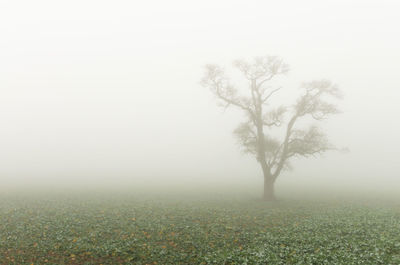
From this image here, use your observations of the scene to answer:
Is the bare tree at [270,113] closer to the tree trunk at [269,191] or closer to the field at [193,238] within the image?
the tree trunk at [269,191]

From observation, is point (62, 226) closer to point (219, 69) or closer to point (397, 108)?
point (219, 69)

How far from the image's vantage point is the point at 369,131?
474 ft

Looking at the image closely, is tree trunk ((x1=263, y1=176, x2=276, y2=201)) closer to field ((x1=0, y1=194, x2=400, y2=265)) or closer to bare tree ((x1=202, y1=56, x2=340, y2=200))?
bare tree ((x1=202, y1=56, x2=340, y2=200))

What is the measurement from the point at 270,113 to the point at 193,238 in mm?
22825

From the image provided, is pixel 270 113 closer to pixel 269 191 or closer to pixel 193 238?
pixel 269 191

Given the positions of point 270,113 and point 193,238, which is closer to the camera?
point 193,238

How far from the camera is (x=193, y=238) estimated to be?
17.6 meters

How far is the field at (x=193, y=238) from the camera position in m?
14.1

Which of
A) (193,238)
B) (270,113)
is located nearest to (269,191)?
(270,113)

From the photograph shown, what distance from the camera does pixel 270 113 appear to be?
35.6 metres

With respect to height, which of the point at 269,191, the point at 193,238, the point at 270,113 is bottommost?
the point at 193,238

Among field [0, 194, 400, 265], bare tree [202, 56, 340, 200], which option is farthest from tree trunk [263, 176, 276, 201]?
field [0, 194, 400, 265]

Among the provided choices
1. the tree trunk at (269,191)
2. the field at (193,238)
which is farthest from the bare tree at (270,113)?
the field at (193,238)

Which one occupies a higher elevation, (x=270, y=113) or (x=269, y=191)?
(x=270, y=113)
